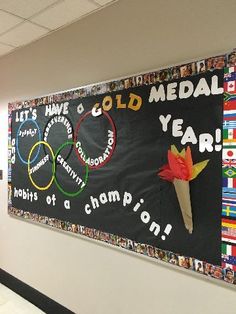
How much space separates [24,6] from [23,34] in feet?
1.72

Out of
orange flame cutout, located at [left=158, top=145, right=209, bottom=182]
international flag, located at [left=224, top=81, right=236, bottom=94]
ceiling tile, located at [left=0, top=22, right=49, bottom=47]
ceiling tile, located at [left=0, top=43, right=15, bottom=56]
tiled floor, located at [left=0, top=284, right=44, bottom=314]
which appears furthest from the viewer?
ceiling tile, located at [left=0, top=43, right=15, bottom=56]

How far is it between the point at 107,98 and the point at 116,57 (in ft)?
0.95

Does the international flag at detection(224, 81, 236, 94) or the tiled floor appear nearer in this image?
the international flag at detection(224, 81, 236, 94)

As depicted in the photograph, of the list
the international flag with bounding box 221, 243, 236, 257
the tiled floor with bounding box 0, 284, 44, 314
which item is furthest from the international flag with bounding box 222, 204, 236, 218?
the tiled floor with bounding box 0, 284, 44, 314

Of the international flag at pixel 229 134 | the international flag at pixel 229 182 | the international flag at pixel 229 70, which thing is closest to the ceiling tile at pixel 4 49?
the international flag at pixel 229 70

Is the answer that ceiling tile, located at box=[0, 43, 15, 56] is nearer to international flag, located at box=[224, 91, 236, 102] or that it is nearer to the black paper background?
the black paper background

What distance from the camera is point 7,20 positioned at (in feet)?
7.50

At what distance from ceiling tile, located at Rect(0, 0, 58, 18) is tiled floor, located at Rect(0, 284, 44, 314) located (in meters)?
2.50

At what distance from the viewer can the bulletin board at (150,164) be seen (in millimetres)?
1465

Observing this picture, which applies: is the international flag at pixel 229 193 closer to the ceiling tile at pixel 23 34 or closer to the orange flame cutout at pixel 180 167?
the orange flame cutout at pixel 180 167

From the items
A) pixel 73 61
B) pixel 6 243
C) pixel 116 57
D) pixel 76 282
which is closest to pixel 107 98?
pixel 116 57

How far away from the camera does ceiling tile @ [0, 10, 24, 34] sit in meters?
2.20

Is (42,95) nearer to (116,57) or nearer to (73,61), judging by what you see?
(73,61)

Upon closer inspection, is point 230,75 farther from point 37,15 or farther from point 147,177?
point 37,15
